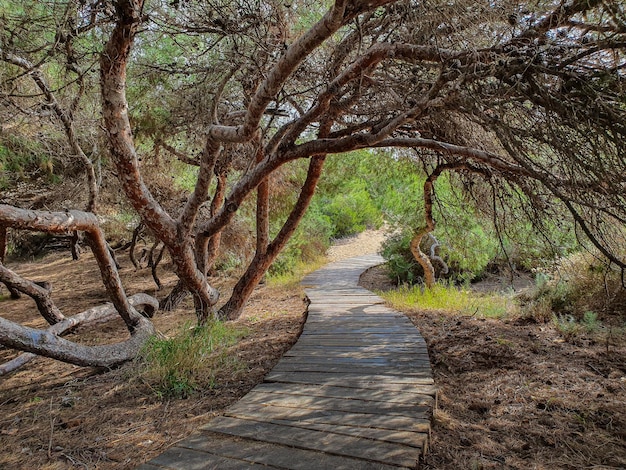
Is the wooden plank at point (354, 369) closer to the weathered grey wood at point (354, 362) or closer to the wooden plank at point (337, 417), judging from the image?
the weathered grey wood at point (354, 362)

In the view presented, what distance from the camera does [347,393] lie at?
3.20 meters

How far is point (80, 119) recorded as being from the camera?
653cm

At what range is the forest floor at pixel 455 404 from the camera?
97.5 inches

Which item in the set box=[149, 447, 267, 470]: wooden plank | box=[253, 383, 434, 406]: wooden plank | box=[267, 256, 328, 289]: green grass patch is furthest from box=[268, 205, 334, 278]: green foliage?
box=[149, 447, 267, 470]: wooden plank

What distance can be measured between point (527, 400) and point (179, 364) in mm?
3089

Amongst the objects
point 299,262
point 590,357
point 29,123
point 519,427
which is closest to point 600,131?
point 519,427

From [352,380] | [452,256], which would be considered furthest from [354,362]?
[452,256]

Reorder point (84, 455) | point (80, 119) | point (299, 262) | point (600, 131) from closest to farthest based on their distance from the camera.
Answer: point (600, 131)
point (84, 455)
point (80, 119)
point (299, 262)

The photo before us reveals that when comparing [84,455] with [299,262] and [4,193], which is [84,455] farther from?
[299,262]

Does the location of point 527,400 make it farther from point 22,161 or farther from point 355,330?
point 22,161

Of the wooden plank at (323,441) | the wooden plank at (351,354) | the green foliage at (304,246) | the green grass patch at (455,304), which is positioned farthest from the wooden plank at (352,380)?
the green foliage at (304,246)

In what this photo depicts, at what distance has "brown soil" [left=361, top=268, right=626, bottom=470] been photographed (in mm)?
2379

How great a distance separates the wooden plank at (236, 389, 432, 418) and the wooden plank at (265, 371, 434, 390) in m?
0.31

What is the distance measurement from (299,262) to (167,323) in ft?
21.9
